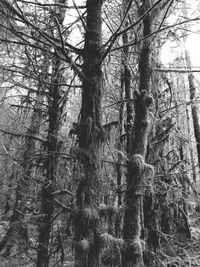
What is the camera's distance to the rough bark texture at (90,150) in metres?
2.14

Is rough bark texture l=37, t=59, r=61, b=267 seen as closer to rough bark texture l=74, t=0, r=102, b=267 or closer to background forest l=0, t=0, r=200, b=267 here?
background forest l=0, t=0, r=200, b=267

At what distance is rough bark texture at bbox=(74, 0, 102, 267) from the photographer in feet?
7.03

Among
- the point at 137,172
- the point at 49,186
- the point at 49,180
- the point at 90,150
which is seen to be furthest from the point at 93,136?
the point at 49,186

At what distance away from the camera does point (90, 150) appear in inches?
93.8

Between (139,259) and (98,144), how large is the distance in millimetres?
1985

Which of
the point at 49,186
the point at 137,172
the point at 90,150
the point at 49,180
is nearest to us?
the point at 90,150

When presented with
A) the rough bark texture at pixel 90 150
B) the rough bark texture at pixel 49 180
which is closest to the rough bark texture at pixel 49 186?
the rough bark texture at pixel 49 180

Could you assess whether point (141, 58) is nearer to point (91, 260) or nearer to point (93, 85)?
point (93, 85)

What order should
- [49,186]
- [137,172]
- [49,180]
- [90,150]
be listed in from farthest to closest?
[49,186], [49,180], [137,172], [90,150]

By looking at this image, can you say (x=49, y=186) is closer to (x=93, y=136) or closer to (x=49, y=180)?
(x=49, y=180)

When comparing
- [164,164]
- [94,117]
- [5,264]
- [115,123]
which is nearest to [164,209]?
[164,164]

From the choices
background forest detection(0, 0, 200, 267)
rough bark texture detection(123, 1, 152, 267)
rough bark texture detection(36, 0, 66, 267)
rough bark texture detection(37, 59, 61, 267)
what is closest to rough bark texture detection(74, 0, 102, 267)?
background forest detection(0, 0, 200, 267)

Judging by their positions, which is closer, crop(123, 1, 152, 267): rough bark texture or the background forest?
the background forest

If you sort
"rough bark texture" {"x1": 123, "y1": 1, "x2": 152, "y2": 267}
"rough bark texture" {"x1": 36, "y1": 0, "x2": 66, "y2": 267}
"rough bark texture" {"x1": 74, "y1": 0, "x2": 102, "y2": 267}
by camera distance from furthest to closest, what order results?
1. "rough bark texture" {"x1": 36, "y1": 0, "x2": 66, "y2": 267}
2. "rough bark texture" {"x1": 123, "y1": 1, "x2": 152, "y2": 267}
3. "rough bark texture" {"x1": 74, "y1": 0, "x2": 102, "y2": 267}
